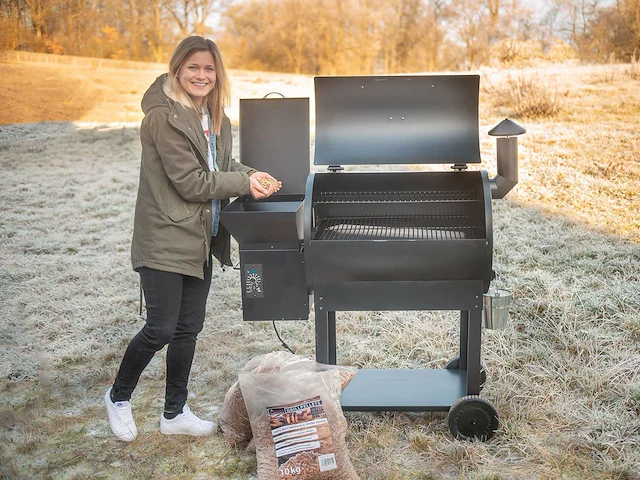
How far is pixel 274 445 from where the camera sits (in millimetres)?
2609

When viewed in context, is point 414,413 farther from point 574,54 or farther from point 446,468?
point 574,54

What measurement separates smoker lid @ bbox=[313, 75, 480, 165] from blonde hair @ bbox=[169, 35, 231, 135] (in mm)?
416

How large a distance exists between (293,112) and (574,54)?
350 cm

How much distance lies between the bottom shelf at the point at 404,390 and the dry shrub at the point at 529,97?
367 centimetres

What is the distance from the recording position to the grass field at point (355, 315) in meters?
2.83

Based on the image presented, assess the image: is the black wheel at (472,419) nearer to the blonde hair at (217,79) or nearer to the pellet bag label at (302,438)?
the pellet bag label at (302,438)

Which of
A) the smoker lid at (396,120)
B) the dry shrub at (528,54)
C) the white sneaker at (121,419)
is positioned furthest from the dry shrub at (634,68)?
the white sneaker at (121,419)

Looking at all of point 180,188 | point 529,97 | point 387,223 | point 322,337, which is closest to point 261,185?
point 180,188

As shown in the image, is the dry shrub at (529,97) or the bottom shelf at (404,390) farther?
the dry shrub at (529,97)

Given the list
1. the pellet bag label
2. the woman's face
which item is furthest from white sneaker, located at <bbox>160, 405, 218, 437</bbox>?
the woman's face

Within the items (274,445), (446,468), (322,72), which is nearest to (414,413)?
(446,468)

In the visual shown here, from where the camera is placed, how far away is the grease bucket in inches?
111

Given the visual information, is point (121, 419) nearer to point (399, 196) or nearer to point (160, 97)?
point (160, 97)

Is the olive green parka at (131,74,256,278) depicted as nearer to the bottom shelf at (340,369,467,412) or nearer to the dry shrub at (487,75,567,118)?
the bottom shelf at (340,369,467,412)
